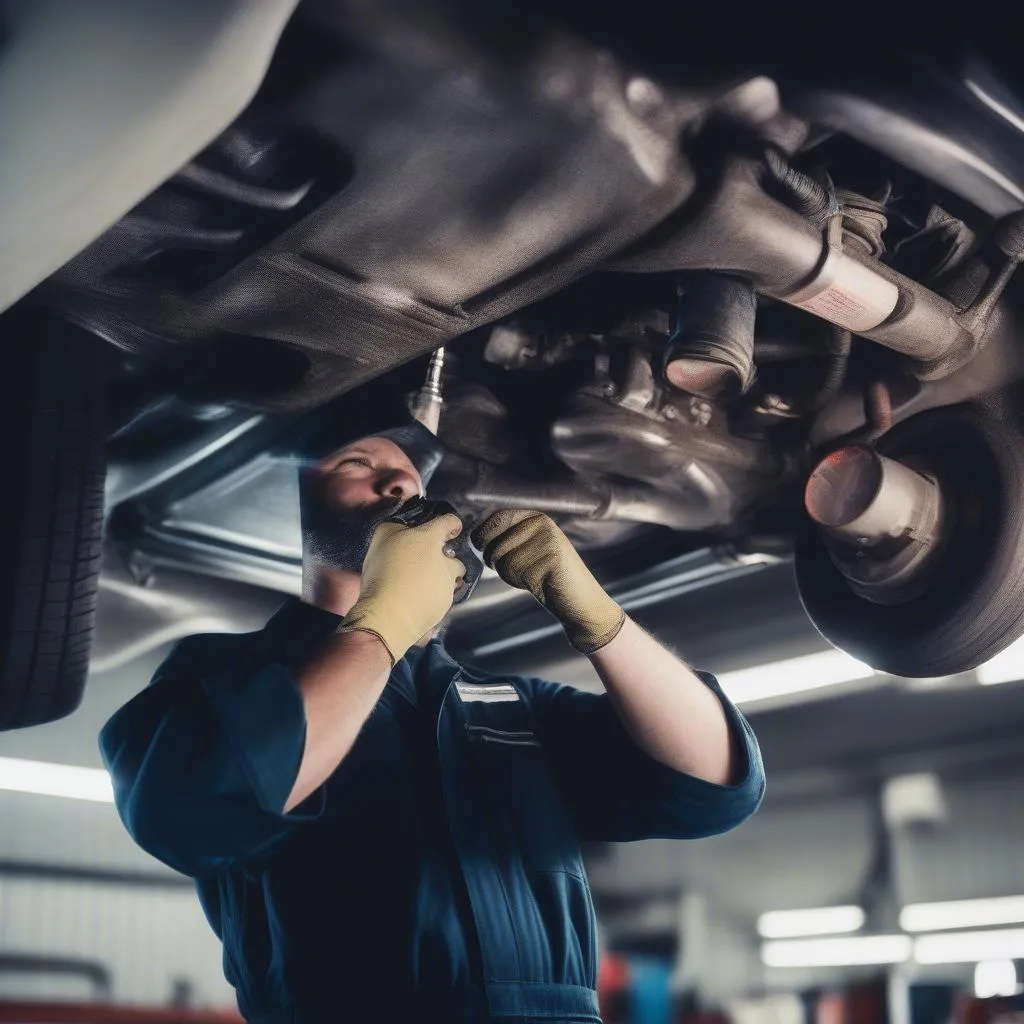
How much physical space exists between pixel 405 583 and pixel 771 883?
4106 millimetres

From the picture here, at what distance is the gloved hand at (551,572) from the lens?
1209 mm

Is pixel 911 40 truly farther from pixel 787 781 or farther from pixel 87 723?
pixel 87 723

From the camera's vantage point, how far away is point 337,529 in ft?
4.62

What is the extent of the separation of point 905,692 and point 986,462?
1885mm

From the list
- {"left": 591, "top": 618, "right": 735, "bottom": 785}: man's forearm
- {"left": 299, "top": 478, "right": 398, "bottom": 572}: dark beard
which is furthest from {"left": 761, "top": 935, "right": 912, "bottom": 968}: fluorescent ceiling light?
{"left": 299, "top": 478, "right": 398, "bottom": 572}: dark beard

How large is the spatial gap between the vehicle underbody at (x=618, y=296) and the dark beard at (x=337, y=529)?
122mm

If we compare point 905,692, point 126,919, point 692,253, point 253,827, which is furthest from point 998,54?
point 126,919

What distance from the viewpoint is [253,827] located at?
39.7 inches

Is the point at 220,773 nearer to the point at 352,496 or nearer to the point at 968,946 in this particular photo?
the point at 352,496

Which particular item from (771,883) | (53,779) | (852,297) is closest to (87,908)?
(53,779)

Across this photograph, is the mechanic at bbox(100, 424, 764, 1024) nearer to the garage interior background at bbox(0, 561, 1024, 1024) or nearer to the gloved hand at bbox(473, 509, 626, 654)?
the gloved hand at bbox(473, 509, 626, 654)

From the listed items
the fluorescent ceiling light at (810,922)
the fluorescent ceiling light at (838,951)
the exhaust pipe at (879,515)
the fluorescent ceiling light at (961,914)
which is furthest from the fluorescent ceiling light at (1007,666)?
the fluorescent ceiling light at (838,951)

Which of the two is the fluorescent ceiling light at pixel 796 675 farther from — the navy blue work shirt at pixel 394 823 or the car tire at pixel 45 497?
the car tire at pixel 45 497

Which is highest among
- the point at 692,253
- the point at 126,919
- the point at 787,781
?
the point at 692,253
